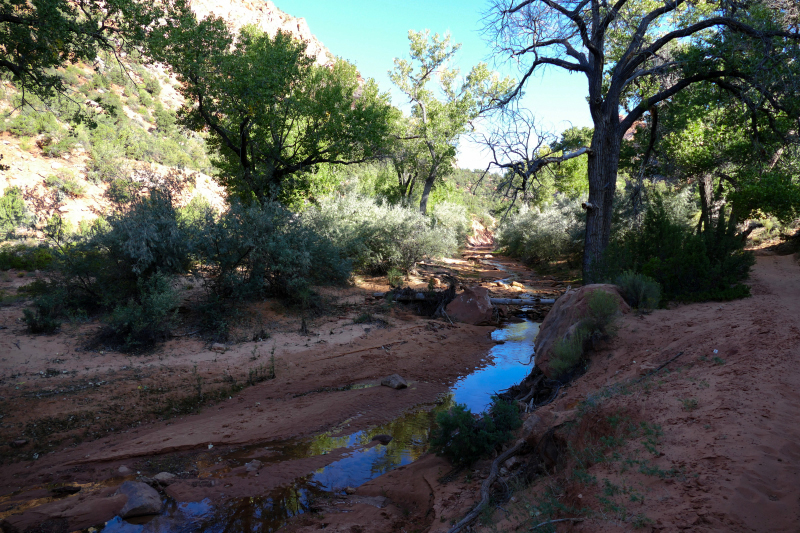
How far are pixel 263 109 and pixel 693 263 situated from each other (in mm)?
12709

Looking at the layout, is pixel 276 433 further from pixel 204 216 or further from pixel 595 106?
pixel 595 106

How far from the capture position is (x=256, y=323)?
427 inches

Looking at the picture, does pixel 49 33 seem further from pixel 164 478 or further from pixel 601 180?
pixel 601 180

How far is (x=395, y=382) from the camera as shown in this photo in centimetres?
818

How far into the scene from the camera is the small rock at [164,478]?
470cm

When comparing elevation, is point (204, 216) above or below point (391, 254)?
above

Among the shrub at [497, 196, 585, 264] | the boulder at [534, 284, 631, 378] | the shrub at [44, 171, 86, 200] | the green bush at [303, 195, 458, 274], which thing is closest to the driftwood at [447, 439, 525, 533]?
the boulder at [534, 284, 631, 378]

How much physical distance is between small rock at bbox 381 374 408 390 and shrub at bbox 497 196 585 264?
1639 cm

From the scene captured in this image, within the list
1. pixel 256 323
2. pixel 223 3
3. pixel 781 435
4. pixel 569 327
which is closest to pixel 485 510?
pixel 781 435

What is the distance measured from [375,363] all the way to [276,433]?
351 cm

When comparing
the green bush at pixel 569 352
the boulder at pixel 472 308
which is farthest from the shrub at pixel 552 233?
the green bush at pixel 569 352

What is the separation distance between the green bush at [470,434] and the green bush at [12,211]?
54.1ft

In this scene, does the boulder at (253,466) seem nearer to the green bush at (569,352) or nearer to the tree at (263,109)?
the green bush at (569,352)

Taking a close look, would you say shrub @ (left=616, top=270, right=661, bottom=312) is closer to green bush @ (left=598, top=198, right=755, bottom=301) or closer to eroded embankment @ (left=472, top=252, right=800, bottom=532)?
green bush @ (left=598, top=198, right=755, bottom=301)
